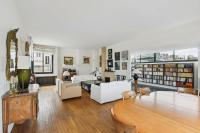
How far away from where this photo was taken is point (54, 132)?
7.95ft

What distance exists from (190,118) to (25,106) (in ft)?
7.93

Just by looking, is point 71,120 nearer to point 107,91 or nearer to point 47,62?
point 107,91

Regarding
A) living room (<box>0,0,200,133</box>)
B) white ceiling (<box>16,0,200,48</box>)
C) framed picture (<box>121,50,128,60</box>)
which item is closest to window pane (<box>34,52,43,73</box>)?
living room (<box>0,0,200,133</box>)

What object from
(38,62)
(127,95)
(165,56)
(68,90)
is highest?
(165,56)

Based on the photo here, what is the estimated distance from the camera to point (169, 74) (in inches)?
256

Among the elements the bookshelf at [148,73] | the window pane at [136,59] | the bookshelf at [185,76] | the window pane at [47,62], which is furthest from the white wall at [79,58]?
the bookshelf at [185,76]

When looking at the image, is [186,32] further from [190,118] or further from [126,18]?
[190,118]

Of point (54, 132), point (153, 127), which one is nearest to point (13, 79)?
point (54, 132)

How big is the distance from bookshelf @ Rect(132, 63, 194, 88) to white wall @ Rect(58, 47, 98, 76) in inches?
140

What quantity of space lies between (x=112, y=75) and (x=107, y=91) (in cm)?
254

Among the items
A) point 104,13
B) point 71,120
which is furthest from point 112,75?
point 71,120

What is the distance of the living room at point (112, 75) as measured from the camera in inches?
65.2

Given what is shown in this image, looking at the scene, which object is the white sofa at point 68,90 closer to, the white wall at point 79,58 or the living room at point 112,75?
the living room at point 112,75

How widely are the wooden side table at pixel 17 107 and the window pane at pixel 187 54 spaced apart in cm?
654
